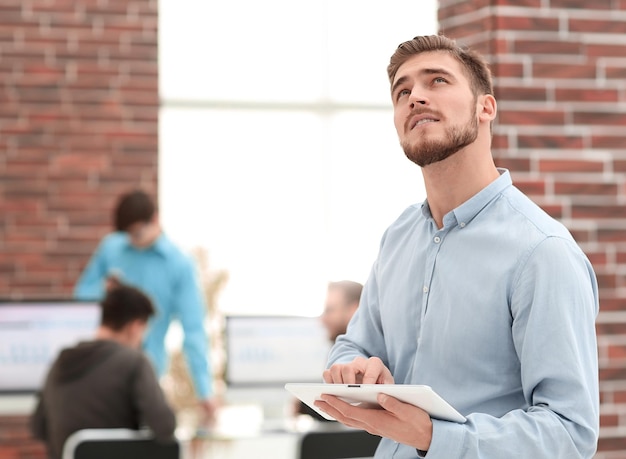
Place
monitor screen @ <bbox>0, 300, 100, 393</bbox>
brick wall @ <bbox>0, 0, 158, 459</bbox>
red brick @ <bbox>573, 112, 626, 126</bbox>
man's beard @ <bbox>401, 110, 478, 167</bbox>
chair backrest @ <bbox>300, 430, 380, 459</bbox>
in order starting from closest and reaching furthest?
1. man's beard @ <bbox>401, 110, 478, 167</bbox>
2. red brick @ <bbox>573, 112, 626, 126</bbox>
3. chair backrest @ <bbox>300, 430, 380, 459</bbox>
4. monitor screen @ <bbox>0, 300, 100, 393</bbox>
5. brick wall @ <bbox>0, 0, 158, 459</bbox>

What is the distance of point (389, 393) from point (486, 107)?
56 cm

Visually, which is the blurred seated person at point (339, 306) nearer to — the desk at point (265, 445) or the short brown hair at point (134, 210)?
the desk at point (265, 445)

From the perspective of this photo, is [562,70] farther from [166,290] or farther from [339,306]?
[166,290]

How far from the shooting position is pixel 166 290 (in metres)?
5.30

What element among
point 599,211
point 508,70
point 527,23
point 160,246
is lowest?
point 160,246

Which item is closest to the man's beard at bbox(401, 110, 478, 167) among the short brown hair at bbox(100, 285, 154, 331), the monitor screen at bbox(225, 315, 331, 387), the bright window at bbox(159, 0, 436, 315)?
the short brown hair at bbox(100, 285, 154, 331)

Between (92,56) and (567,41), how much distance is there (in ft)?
12.3

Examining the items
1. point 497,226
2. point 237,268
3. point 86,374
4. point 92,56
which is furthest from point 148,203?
point 497,226

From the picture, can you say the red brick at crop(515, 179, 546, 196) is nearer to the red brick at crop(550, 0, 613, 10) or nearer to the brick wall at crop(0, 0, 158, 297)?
the red brick at crop(550, 0, 613, 10)

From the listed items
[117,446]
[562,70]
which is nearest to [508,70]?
[562,70]

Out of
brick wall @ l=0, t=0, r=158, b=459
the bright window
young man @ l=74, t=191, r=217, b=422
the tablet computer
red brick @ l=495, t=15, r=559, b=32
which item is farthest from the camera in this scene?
the bright window

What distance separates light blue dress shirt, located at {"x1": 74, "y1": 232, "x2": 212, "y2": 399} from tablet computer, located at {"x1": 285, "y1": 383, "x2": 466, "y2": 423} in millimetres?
3497

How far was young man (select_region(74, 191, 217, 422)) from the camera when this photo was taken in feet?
16.9

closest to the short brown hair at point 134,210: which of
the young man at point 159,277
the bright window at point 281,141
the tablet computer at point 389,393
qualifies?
the young man at point 159,277
